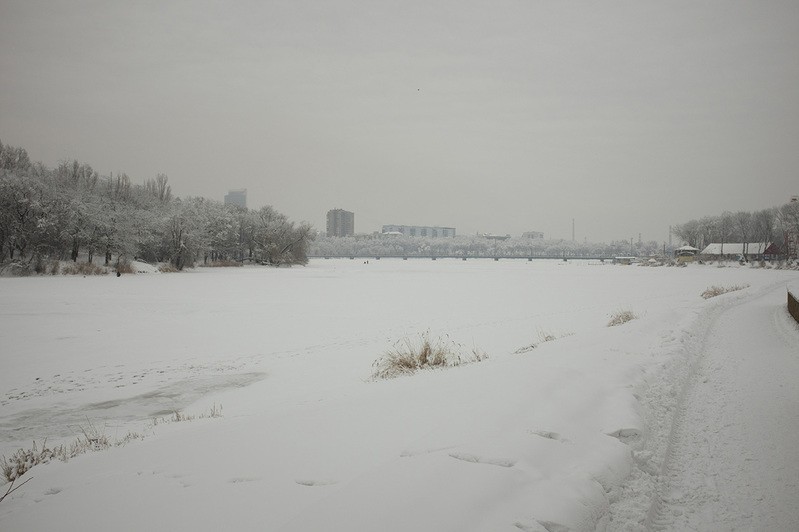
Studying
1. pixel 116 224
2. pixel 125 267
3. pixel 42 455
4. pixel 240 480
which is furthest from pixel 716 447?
pixel 116 224

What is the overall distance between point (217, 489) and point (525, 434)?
304cm

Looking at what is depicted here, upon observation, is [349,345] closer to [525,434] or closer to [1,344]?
[525,434]

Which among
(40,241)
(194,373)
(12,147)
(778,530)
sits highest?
(12,147)

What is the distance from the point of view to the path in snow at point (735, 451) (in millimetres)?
3494

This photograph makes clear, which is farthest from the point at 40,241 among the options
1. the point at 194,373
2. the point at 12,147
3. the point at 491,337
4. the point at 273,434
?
the point at 273,434

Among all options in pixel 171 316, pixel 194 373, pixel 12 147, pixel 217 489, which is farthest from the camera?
pixel 12 147

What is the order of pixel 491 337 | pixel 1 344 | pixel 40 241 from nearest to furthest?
pixel 1 344, pixel 491 337, pixel 40 241

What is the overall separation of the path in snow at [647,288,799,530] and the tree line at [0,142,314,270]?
168 feet

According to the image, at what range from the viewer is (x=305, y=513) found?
10.1ft

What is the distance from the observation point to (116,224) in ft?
163

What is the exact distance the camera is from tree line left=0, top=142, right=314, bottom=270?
4319 cm

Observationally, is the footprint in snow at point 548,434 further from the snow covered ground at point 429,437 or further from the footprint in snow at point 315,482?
the footprint in snow at point 315,482

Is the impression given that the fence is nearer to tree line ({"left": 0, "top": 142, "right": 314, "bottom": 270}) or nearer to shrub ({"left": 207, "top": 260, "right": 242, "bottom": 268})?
tree line ({"left": 0, "top": 142, "right": 314, "bottom": 270})

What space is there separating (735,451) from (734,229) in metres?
151
